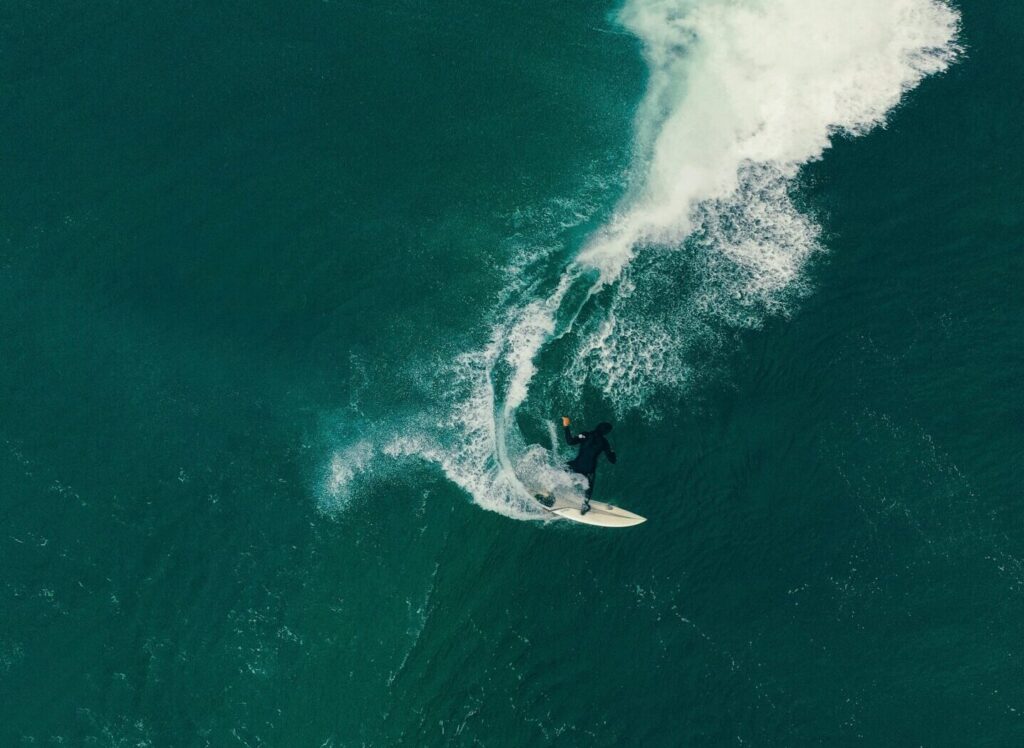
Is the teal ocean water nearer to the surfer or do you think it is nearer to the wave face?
the wave face

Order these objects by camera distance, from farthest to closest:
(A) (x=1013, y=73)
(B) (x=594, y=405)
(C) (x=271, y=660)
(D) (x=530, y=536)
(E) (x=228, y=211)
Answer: (A) (x=1013, y=73), (E) (x=228, y=211), (B) (x=594, y=405), (D) (x=530, y=536), (C) (x=271, y=660)

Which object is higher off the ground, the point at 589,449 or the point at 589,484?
the point at 589,449

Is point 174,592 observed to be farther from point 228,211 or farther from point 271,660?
point 228,211

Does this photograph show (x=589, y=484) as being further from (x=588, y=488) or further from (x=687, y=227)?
(x=687, y=227)

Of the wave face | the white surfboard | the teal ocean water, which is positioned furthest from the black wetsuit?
the wave face

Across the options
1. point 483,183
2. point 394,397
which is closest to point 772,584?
point 394,397

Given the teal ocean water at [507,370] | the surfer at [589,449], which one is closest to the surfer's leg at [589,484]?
Answer: the surfer at [589,449]

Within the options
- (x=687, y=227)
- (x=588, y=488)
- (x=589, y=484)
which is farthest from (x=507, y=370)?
(x=687, y=227)
